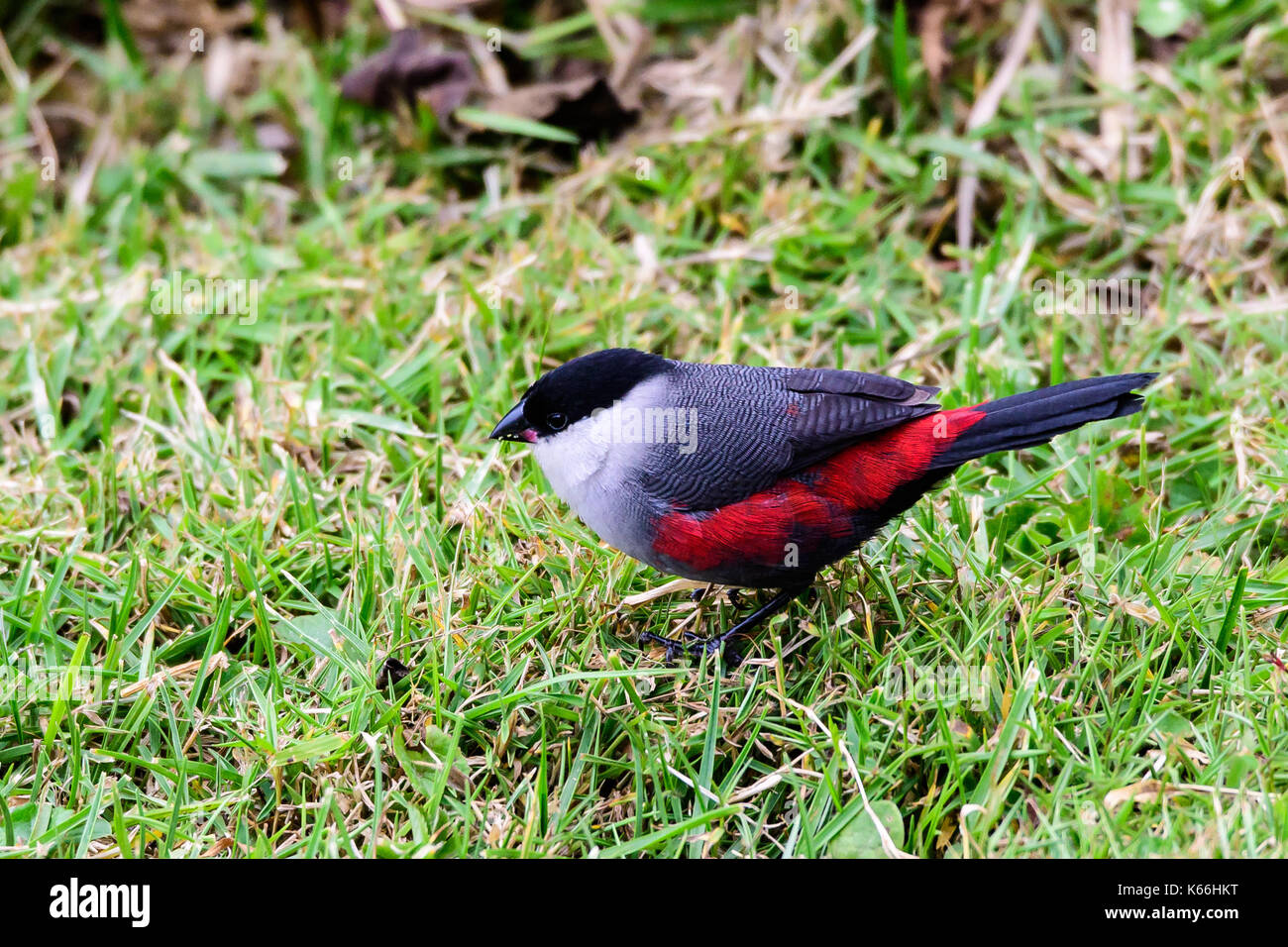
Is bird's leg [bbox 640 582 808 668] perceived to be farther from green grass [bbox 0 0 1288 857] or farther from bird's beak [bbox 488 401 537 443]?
bird's beak [bbox 488 401 537 443]

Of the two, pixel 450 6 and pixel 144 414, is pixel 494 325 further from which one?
pixel 450 6

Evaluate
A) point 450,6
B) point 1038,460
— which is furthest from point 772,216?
point 450,6

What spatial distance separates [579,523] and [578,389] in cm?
69

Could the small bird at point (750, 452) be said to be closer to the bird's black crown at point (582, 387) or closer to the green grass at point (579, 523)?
the bird's black crown at point (582, 387)

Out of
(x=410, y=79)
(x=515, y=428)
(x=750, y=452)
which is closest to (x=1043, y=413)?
(x=750, y=452)

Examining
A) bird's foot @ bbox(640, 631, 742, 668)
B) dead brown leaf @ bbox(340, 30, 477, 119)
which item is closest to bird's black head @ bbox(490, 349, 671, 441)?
bird's foot @ bbox(640, 631, 742, 668)

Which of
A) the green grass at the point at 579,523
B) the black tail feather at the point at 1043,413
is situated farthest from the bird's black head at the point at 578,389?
the black tail feather at the point at 1043,413

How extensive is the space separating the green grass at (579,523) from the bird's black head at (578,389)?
19.0 inches

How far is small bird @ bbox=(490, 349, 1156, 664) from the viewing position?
3344mm

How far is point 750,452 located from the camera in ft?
11.3

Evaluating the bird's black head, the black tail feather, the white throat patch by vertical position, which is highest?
the black tail feather

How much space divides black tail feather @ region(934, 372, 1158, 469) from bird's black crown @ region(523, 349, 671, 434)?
0.90 m

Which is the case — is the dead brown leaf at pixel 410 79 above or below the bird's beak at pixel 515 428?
above

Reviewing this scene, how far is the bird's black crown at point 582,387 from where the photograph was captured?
137 inches
